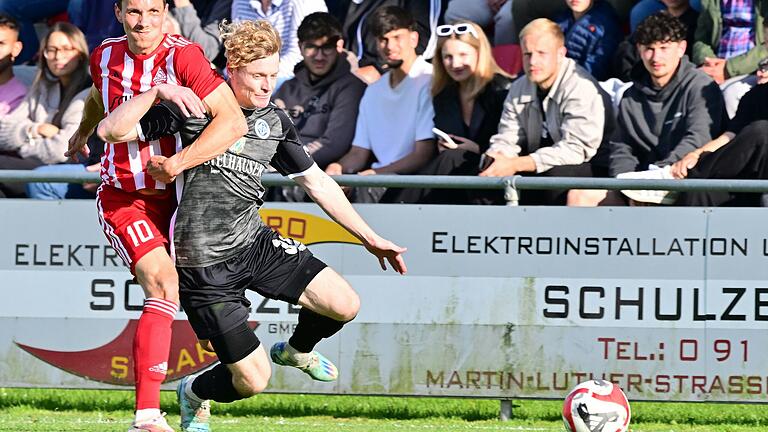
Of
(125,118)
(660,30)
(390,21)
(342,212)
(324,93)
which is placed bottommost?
(342,212)

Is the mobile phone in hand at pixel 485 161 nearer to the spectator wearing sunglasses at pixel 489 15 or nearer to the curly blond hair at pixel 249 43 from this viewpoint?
the spectator wearing sunglasses at pixel 489 15

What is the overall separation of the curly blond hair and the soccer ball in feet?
7.82

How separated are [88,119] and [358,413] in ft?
10.5

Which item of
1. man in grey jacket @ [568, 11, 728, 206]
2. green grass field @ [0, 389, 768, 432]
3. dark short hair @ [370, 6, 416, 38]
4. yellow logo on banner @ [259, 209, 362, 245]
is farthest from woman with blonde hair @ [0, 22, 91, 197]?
man in grey jacket @ [568, 11, 728, 206]

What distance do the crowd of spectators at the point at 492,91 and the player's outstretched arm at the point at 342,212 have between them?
239 centimetres

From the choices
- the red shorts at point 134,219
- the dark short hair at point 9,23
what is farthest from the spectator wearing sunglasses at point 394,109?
the red shorts at point 134,219

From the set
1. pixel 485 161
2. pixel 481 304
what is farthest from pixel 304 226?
pixel 485 161

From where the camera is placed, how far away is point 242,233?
21.9 ft

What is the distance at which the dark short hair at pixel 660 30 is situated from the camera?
984 cm

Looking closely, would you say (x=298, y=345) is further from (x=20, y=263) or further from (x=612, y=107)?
(x=612, y=107)

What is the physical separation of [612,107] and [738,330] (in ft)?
7.34

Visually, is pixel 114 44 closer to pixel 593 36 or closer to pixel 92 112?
pixel 92 112

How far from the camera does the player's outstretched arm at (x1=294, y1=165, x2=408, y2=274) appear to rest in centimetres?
698

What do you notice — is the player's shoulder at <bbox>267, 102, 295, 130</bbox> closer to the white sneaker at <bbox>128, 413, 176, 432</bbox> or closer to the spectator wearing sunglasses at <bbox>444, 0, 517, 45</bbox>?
the white sneaker at <bbox>128, 413, 176, 432</bbox>
